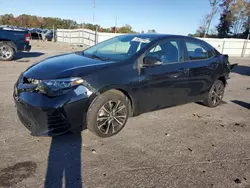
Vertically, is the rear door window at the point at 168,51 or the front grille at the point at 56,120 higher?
the rear door window at the point at 168,51

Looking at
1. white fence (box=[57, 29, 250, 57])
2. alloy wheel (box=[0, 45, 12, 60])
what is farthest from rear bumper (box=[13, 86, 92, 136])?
white fence (box=[57, 29, 250, 57])

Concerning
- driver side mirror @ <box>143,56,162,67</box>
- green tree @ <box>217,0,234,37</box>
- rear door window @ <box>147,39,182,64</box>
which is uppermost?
green tree @ <box>217,0,234,37</box>

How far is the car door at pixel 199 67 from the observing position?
4640 mm

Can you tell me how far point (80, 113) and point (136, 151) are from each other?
94 cm

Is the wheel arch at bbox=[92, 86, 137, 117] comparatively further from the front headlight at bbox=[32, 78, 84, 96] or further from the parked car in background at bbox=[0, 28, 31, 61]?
the parked car in background at bbox=[0, 28, 31, 61]

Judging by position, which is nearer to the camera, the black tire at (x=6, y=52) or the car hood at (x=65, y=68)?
the car hood at (x=65, y=68)

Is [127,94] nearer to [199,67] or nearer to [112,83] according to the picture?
[112,83]

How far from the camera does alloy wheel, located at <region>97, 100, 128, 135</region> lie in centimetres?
352

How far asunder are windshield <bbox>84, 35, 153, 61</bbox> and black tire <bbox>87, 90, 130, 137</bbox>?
673mm

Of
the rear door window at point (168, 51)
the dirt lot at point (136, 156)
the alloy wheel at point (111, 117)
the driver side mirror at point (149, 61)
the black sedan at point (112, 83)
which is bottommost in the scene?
the dirt lot at point (136, 156)

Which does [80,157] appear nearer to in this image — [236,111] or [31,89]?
[31,89]

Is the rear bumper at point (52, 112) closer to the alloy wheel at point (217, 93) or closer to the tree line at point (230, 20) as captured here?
the alloy wheel at point (217, 93)

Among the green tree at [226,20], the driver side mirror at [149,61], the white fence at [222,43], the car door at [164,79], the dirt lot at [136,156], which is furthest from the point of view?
the green tree at [226,20]

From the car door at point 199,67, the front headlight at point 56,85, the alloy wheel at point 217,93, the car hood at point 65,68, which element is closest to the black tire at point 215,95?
the alloy wheel at point 217,93
